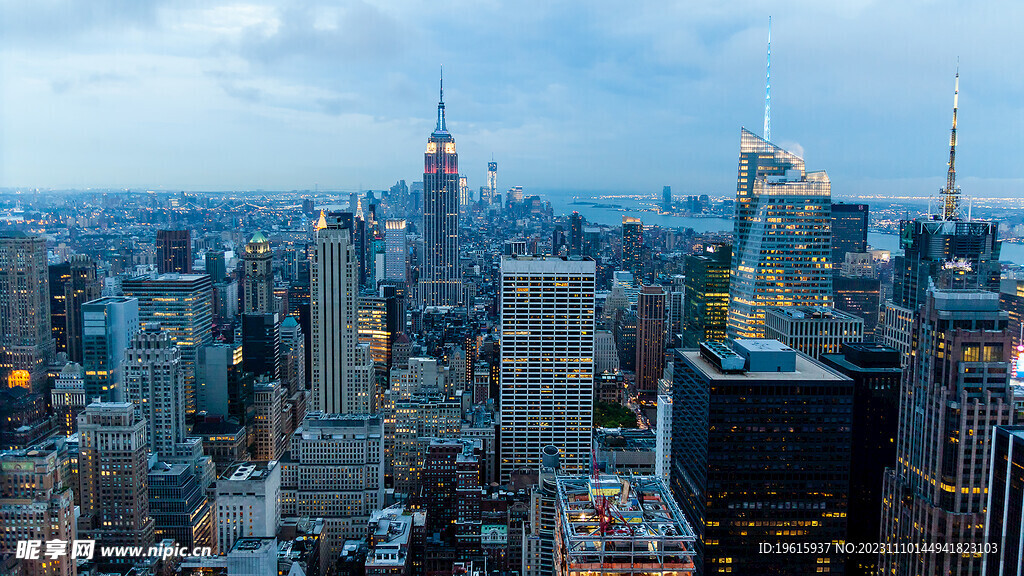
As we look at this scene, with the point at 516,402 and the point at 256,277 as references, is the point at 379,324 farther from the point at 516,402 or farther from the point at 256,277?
the point at 516,402

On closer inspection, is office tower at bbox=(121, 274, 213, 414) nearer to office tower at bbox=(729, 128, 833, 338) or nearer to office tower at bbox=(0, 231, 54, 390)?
office tower at bbox=(0, 231, 54, 390)

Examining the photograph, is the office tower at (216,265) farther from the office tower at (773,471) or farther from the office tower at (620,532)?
the office tower at (620,532)

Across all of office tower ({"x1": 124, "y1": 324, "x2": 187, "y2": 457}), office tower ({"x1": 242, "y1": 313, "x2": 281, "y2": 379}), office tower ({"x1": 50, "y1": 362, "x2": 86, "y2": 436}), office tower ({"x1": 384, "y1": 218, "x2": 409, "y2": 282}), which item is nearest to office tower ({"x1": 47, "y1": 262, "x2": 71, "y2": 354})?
office tower ({"x1": 50, "y1": 362, "x2": 86, "y2": 436})

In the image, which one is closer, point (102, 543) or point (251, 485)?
point (102, 543)

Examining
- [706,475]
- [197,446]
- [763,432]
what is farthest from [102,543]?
[763,432]

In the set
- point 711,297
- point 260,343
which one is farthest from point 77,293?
point 711,297

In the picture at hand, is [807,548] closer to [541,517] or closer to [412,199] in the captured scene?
[541,517]
